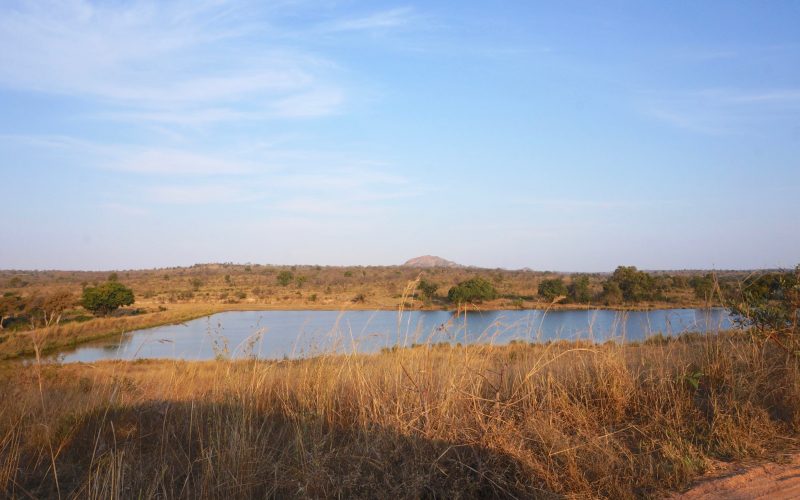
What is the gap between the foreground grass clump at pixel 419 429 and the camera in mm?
3855

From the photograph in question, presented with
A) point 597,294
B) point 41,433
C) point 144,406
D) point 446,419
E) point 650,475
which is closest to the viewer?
point 650,475

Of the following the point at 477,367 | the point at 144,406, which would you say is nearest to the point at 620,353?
the point at 477,367

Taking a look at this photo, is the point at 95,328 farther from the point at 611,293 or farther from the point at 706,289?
the point at 706,289

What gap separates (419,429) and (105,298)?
148 feet

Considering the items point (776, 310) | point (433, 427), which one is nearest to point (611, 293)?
point (776, 310)

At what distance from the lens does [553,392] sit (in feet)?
18.1

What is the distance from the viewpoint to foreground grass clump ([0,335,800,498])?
3.86 m

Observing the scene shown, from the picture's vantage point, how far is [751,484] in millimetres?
3885

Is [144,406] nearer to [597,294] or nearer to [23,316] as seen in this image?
[23,316]

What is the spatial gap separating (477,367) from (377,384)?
1186mm

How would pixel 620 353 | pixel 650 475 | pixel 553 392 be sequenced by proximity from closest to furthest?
1. pixel 650 475
2. pixel 553 392
3. pixel 620 353

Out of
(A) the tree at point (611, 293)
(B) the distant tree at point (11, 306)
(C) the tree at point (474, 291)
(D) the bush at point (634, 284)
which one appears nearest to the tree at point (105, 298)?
(B) the distant tree at point (11, 306)

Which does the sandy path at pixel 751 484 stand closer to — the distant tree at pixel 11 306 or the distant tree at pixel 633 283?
the distant tree at pixel 633 283

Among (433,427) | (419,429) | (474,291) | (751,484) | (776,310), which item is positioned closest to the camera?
(751,484)
